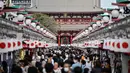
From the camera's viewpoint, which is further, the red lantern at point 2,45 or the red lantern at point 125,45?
the red lantern at point 2,45

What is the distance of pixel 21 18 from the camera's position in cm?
2322

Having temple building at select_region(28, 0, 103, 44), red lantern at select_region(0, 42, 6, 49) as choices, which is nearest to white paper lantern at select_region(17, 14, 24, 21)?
red lantern at select_region(0, 42, 6, 49)

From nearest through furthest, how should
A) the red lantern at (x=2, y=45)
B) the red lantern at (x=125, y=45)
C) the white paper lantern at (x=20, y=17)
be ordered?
the red lantern at (x=125, y=45) < the red lantern at (x=2, y=45) < the white paper lantern at (x=20, y=17)

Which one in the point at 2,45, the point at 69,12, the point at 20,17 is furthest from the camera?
the point at 69,12

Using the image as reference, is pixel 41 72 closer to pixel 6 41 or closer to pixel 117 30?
pixel 6 41

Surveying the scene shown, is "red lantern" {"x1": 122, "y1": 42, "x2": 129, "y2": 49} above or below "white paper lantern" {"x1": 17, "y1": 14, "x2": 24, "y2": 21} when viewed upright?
below

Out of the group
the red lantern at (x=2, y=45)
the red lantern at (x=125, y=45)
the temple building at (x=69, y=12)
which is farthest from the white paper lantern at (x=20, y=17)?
the temple building at (x=69, y=12)

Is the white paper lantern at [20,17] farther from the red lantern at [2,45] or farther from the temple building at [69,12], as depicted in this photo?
the temple building at [69,12]

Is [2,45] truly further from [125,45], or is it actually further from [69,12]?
[69,12]

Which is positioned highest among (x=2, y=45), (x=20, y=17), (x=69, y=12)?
(x=20, y=17)

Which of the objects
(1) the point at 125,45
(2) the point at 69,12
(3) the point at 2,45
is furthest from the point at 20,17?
(2) the point at 69,12

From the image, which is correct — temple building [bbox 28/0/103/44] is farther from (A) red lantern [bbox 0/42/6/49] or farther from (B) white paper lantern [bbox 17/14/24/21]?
(A) red lantern [bbox 0/42/6/49]

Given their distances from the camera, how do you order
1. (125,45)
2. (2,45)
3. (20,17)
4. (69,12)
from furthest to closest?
(69,12) → (20,17) → (2,45) → (125,45)

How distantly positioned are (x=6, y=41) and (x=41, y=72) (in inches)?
126
